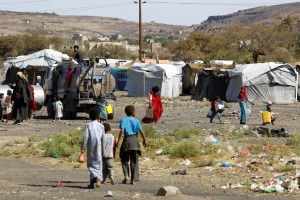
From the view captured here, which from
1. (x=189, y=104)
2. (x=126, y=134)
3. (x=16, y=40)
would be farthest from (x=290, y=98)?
(x=16, y=40)

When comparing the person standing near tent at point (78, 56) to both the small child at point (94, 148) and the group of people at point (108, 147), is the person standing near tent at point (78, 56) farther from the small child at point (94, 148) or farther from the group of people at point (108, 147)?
the small child at point (94, 148)

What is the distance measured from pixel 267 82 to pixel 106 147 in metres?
31.1

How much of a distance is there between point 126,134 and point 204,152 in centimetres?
506

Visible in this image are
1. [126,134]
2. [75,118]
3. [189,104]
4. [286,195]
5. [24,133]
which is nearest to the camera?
[286,195]

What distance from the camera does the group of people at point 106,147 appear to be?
1398 cm

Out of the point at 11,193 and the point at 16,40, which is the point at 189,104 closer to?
the point at 11,193

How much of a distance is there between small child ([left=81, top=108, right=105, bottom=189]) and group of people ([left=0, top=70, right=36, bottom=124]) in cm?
1420

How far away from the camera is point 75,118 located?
1280 inches

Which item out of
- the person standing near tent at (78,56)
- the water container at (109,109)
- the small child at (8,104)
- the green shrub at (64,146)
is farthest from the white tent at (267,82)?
the green shrub at (64,146)

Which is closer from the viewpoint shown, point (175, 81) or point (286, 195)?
point (286, 195)

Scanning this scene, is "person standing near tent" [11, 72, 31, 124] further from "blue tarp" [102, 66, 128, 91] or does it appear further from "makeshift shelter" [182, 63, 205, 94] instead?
"blue tarp" [102, 66, 128, 91]

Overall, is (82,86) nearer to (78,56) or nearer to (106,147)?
(78,56)

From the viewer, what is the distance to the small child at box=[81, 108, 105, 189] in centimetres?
1395

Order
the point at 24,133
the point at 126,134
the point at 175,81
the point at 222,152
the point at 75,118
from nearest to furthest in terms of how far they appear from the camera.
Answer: the point at 126,134, the point at 222,152, the point at 24,133, the point at 75,118, the point at 175,81
